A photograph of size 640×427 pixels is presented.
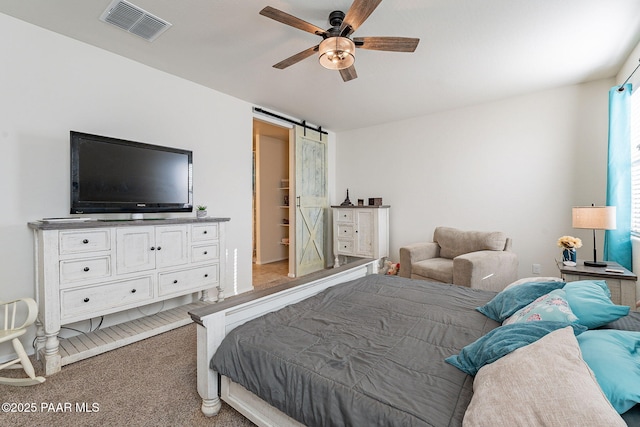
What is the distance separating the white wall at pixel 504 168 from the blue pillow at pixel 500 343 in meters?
3.15

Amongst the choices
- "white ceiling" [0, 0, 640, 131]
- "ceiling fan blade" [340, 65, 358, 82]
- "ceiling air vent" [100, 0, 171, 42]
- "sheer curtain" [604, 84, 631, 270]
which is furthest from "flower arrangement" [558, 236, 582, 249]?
"ceiling air vent" [100, 0, 171, 42]

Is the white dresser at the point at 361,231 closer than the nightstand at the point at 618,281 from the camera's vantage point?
No

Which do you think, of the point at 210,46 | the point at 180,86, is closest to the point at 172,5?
the point at 210,46

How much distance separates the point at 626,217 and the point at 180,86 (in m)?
4.76

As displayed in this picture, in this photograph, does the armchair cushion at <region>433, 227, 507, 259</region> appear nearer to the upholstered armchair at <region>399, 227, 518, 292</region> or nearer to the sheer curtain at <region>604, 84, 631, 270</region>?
the upholstered armchair at <region>399, 227, 518, 292</region>

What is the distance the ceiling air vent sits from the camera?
2080 millimetres

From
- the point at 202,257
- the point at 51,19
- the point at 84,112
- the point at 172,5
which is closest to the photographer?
the point at 172,5

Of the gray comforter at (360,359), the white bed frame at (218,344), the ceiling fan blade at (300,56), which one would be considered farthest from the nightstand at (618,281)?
the ceiling fan blade at (300,56)

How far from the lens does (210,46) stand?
2.57 meters

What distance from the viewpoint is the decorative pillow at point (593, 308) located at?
126 cm

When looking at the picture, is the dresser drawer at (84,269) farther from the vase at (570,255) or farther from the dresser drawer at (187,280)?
the vase at (570,255)

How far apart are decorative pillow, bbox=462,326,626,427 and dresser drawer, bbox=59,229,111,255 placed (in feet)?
8.44

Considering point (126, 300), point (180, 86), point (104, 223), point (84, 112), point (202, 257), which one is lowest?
point (126, 300)

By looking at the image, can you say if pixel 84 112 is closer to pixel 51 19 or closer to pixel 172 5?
pixel 51 19
